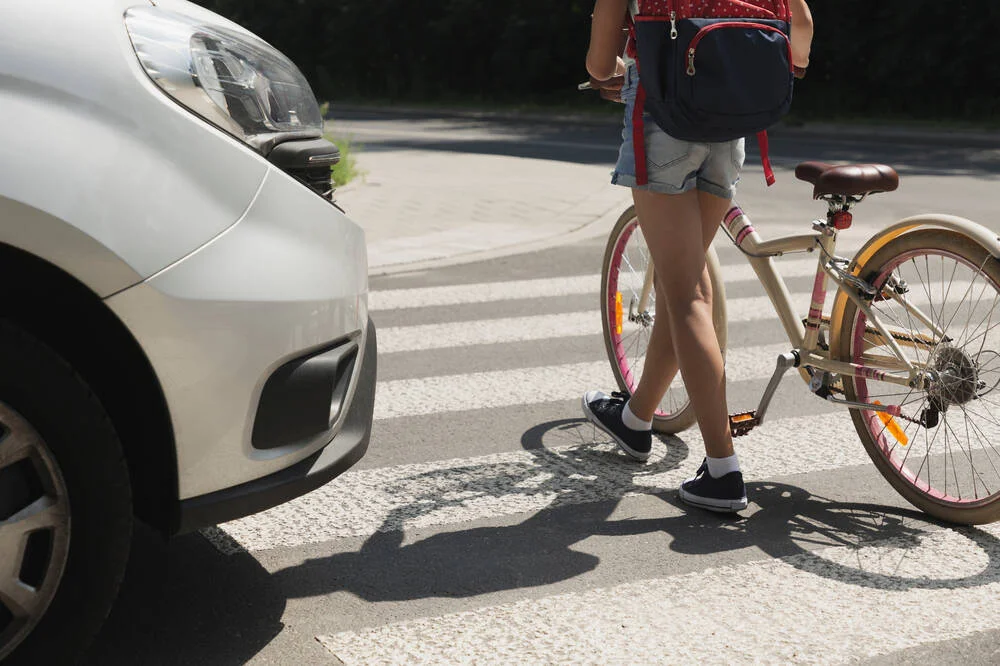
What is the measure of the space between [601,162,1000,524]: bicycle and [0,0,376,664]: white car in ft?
5.54

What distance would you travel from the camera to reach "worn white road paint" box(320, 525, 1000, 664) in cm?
290

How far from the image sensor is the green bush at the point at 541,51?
24.3 m

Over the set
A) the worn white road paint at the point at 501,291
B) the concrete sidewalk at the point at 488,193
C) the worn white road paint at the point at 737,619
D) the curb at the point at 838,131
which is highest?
the worn white road paint at the point at 737,619

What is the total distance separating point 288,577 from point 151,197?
119 cm

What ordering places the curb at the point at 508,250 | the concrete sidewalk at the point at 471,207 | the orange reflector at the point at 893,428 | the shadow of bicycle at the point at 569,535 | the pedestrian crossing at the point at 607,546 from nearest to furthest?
the pedestrian crossing at the point at 607,546 < the shadow of bicycle at the point at 569,535 < the orange reflector at the point at 893,428 < the curb at the point at 508,250 < the concrete sidewalk at the point at 471,207

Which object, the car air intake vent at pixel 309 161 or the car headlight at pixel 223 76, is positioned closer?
the car headlight at pixel 223 76

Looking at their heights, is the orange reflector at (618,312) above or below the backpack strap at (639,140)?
below

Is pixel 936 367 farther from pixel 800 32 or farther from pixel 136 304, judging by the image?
pixel 136 304

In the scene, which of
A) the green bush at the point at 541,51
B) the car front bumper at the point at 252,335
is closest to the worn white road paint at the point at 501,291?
the car front bumper at the point at 252,335

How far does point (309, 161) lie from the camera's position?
115 inches

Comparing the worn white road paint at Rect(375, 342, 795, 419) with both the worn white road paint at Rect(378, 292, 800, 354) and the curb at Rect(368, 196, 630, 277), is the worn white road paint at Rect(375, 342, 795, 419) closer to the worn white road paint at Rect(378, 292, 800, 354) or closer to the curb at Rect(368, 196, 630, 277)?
the worn white road paint at Rect(378, 292, 800, 354)

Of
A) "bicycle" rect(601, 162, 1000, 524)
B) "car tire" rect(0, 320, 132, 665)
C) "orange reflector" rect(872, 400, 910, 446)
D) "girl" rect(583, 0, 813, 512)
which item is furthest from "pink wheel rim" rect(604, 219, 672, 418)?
"car tire" rect(0, 320, 132, 665)

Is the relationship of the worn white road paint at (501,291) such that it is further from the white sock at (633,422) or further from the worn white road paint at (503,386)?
the white sock at (633,422)

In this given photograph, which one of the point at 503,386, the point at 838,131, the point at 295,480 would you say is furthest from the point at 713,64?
the point at 838,131
